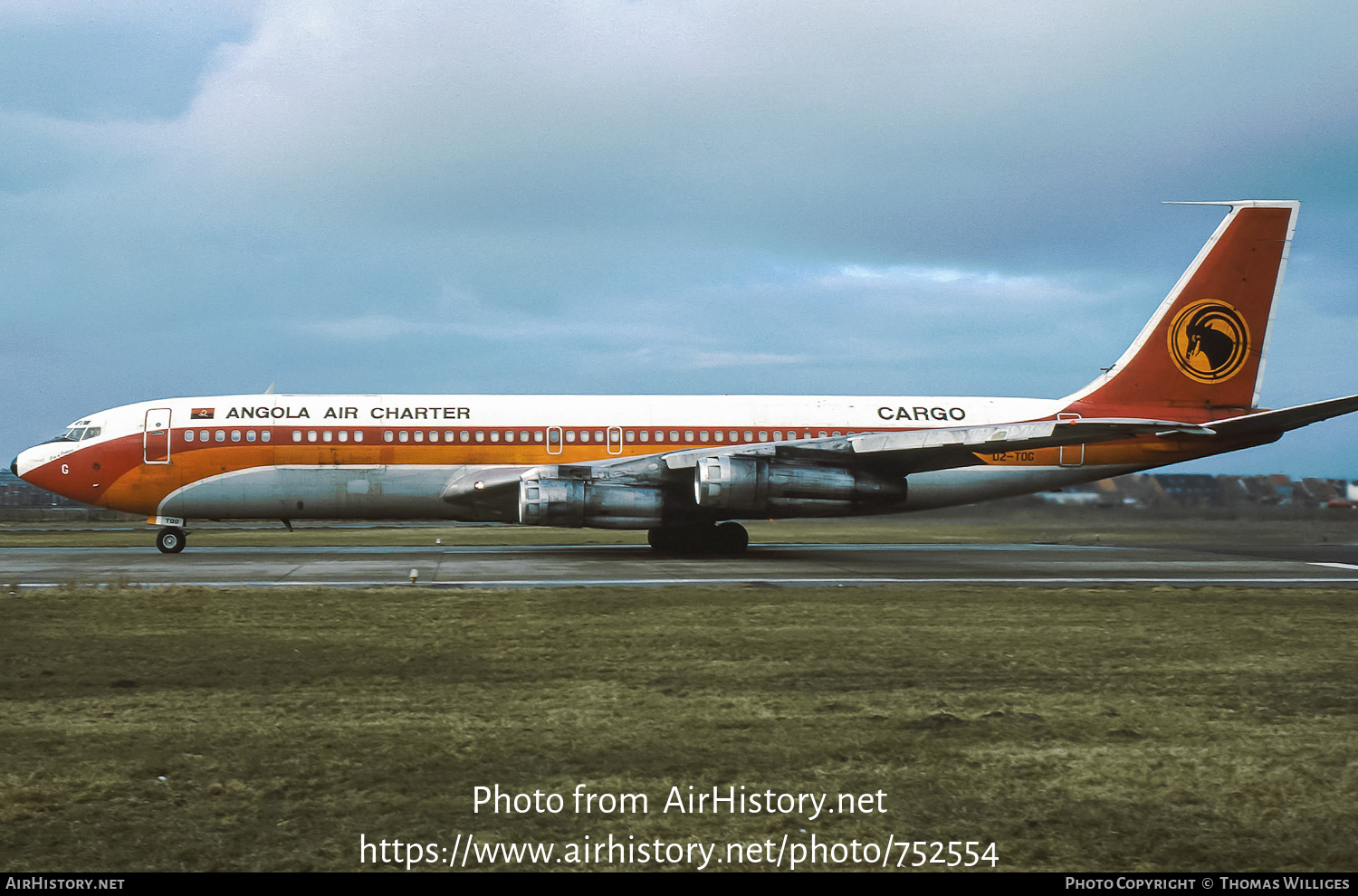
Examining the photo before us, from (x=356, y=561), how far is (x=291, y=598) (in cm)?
736

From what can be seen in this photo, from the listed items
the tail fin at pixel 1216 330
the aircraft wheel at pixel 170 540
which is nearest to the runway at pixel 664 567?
the aircraft wheel at pixel 170 540

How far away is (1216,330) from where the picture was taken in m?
24.8

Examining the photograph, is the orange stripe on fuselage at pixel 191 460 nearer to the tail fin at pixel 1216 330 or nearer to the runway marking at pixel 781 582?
the runway marking at pixel 781 582

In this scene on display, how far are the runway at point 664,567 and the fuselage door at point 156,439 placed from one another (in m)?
2.31

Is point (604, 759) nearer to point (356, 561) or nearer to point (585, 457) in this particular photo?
point (356, 561)

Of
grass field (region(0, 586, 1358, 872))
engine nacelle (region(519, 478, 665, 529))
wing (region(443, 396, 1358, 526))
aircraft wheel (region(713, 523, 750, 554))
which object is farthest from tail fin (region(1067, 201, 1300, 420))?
grass field (region(0, 586, 1358, 872))

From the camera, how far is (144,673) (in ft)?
27.1

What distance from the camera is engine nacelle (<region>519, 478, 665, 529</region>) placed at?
2064 centimetres

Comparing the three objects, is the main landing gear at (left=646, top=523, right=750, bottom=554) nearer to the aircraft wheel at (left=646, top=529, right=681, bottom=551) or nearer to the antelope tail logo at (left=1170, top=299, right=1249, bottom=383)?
the aircraft wheel at (left=646, top=529, right=681, bottom=551)

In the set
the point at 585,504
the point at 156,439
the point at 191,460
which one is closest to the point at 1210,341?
the point at 585,504

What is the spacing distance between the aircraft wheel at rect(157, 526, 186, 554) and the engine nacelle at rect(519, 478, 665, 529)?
8.64m

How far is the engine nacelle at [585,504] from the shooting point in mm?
20641

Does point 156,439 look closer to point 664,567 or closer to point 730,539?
point 664,567
